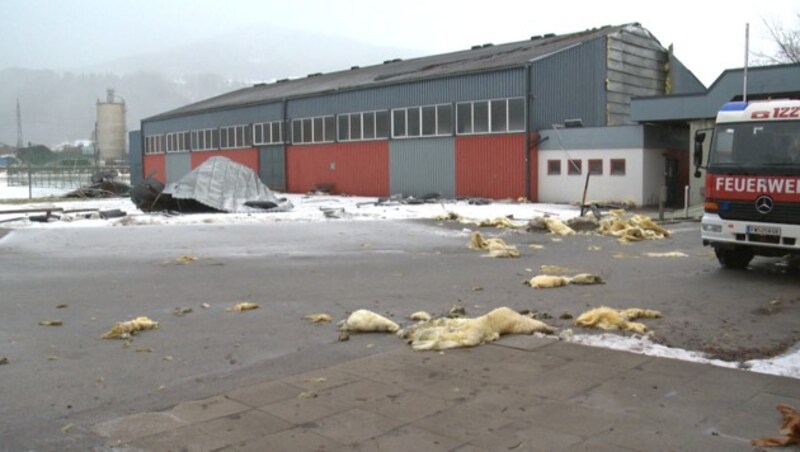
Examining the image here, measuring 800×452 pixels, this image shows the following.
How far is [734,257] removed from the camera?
512 inches

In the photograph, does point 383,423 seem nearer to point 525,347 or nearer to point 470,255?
point 525,347

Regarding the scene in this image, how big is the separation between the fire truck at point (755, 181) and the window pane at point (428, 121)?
86.5 feet

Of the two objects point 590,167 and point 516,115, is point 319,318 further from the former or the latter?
point 516,115

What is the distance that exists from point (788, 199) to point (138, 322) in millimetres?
9622

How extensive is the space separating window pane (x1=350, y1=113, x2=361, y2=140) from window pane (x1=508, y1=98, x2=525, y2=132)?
36.2 ft

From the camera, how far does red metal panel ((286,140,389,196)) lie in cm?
4172

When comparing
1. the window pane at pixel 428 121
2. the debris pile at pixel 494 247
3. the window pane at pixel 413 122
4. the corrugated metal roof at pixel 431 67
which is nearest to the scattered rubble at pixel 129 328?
the debris pile at pixel 494 247

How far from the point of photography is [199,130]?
57750 mm

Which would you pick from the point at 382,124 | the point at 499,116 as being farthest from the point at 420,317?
the point at 382,124

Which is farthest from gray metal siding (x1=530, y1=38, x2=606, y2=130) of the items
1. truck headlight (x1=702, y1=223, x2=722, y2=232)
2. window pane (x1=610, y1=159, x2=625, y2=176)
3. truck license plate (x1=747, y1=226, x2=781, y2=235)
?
truck license plate (x1=747, y1=226, x2=781, y2=235)

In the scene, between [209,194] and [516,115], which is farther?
[516,115]

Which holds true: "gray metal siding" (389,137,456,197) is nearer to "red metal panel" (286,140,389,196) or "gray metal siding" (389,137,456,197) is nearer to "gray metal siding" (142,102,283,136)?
"red metal panel" (286,140,389,196)

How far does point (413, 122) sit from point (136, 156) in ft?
123

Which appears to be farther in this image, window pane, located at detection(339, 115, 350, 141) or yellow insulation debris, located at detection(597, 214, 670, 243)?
window pane, located at detection(339, 115, 350, 141)
